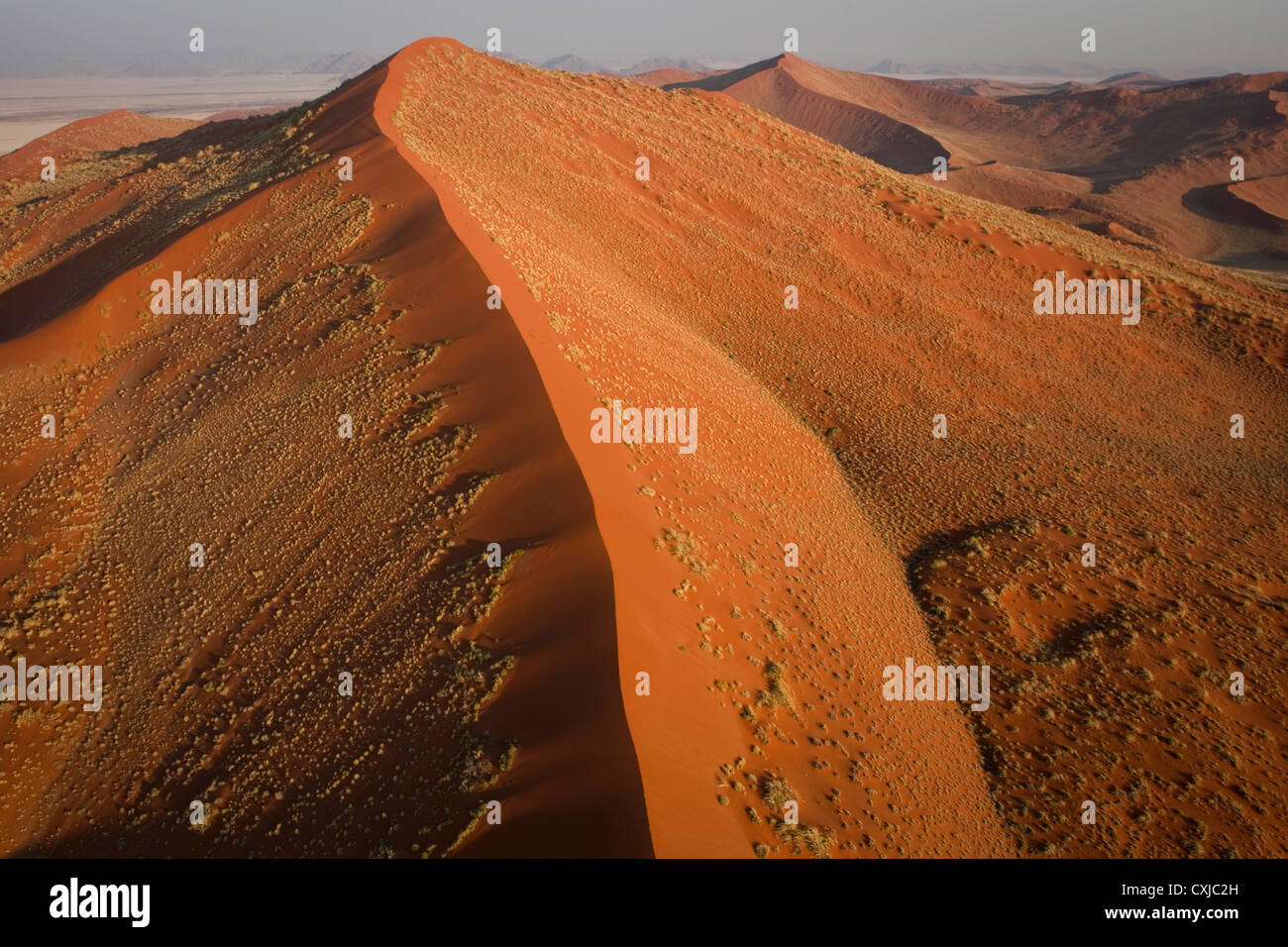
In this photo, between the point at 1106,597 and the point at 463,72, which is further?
the point at 463,72

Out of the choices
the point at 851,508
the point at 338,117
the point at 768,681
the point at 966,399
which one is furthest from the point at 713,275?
the point at 768,681

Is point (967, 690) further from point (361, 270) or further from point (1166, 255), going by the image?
point (1166, 255)

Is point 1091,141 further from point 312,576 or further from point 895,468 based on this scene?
point 312,576
